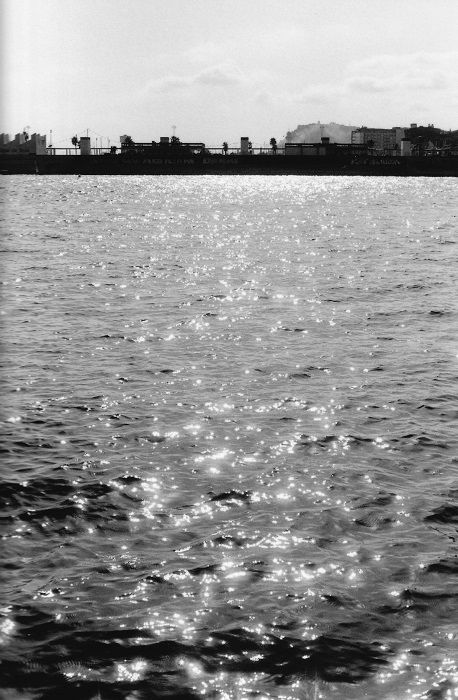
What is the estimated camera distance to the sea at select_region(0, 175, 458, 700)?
7.72 metres

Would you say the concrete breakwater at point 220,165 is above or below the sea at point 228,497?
above

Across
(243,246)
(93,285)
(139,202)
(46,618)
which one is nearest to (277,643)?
(46,618)

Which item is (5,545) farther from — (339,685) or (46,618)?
(339,685)

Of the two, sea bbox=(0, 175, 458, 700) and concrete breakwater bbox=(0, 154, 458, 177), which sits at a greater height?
concrete breakwater bbox=(0, 154, 458, 177)

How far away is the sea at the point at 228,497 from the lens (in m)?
7.72

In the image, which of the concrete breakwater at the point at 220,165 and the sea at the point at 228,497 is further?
the concrete breakwater at the point at 220,165

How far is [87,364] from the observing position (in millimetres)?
18578

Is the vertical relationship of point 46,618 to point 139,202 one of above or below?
below

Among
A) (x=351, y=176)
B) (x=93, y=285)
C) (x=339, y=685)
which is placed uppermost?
(x=351, y=176)

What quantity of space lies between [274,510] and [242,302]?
667 inches

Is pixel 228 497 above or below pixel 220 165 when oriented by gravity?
below

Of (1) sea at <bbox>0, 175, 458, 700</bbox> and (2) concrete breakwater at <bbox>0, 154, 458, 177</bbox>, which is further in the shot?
(2) concrete breakwater at <bbox>0, 154, 458, 177</bbox>

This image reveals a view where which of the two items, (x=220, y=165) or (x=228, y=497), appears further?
(x=220, y=165)

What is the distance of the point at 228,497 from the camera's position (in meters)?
11.4
